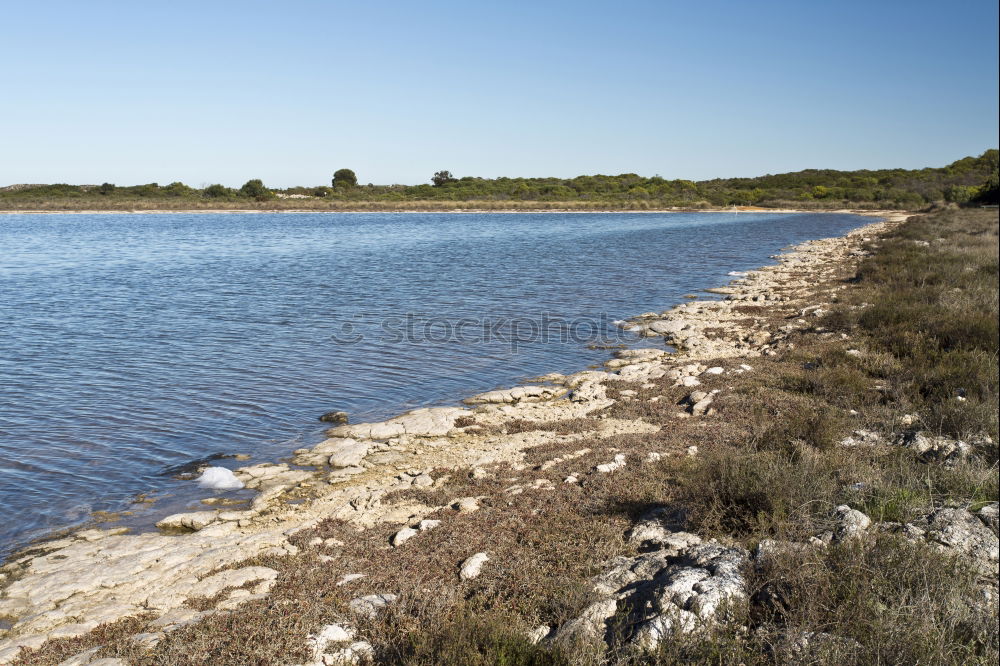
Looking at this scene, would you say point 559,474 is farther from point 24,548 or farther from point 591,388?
point 24,548

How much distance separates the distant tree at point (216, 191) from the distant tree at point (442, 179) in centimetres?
4277

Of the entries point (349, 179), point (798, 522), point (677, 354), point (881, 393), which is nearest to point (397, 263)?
point (677, 354)

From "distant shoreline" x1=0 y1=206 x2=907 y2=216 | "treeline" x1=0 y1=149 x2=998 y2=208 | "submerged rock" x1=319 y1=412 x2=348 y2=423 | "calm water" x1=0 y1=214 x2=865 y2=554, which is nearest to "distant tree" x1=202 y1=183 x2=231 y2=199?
"treeline" x1=0 y1=149 x2=998 y2=208

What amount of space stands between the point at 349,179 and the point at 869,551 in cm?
14822

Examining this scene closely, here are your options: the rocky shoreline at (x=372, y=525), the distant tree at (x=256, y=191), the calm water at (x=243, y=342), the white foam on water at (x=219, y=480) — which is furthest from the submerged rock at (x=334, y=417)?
the distant tree at (x=256, y=191)

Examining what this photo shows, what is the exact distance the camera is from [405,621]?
4816mm

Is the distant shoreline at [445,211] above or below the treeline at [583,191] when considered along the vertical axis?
below

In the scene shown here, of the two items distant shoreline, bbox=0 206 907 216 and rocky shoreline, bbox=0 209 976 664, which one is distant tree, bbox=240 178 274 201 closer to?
distant shoreline, bbox=0 206 907 216

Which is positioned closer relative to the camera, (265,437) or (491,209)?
(265,437)

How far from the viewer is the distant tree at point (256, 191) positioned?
117 meters

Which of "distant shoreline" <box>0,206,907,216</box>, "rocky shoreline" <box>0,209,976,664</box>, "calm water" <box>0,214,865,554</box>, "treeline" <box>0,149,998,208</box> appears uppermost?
"treeline" <box>0,149,998,208</box>

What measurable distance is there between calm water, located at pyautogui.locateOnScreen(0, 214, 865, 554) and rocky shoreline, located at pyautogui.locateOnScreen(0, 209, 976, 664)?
3.25 ft

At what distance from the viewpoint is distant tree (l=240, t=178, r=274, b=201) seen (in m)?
117

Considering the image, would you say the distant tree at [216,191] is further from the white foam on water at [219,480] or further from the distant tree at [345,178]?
the white foam on water at [219,480]
